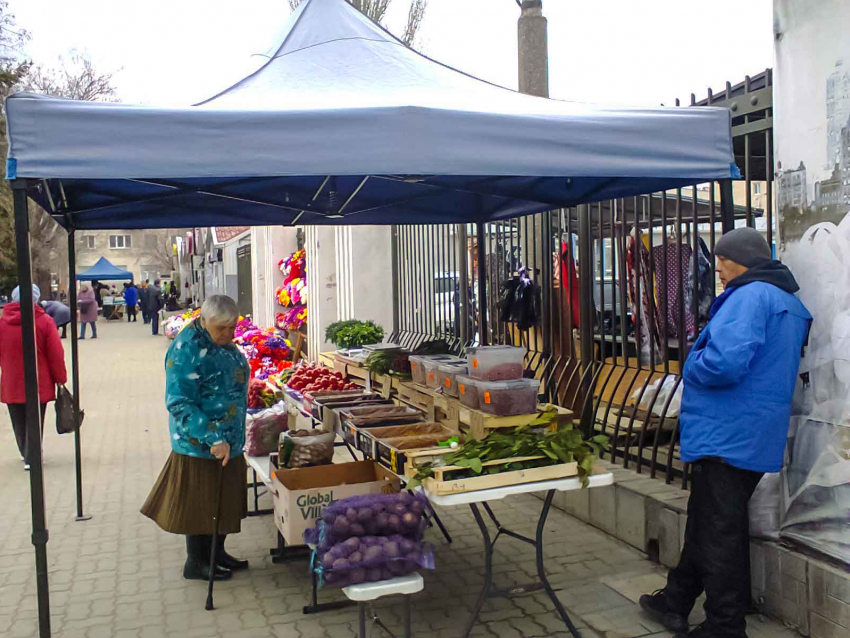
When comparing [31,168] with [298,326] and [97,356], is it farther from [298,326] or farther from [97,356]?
[97,356]

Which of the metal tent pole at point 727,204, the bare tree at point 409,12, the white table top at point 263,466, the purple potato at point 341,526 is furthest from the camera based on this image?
the bare tree at point 409,12

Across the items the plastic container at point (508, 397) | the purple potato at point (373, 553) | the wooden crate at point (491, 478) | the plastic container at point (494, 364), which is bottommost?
the purple potato at point (373, 553)

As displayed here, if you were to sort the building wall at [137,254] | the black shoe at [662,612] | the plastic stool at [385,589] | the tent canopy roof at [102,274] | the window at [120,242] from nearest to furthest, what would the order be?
the plastic stool at [385,589], the black shoe at [662,612], the tent canopy roof at [102,274], the building wall at [137,254], the window at [120,242]

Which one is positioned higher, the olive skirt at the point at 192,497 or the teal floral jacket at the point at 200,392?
the teal floral jacket at the point at 200,392

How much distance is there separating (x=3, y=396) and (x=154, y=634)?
4.23m

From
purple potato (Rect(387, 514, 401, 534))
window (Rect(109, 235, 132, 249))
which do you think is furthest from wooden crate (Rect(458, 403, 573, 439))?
window (Rect(109, 235, 132, 249))

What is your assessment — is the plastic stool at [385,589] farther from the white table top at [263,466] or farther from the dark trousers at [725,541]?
the white table top at [263,466]

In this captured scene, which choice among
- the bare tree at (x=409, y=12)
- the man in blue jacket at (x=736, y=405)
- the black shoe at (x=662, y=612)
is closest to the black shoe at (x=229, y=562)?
the black shoe at (x=662, y=612)

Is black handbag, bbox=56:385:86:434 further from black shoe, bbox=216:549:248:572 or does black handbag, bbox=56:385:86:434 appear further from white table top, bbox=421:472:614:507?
white table top, bbox=421:472:614:507

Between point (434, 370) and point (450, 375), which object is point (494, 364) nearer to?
point (450, 375)

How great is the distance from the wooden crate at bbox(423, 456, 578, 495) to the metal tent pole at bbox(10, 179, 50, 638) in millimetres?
1639

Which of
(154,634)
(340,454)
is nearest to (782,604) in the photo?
(154,634)

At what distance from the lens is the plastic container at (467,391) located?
418cm

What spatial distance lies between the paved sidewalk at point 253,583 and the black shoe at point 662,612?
66 millimetres
